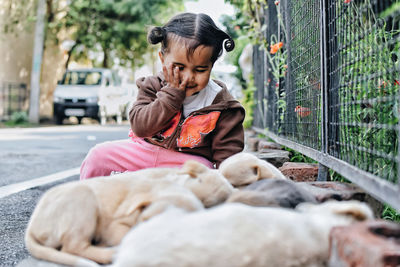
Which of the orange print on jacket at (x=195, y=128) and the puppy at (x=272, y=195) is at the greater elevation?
the orange print on jacket at (x=195, y=128)

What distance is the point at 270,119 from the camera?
17.3ft

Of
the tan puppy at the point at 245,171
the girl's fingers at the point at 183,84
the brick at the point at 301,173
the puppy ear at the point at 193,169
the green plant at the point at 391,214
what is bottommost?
the green plant at the point at 391,214

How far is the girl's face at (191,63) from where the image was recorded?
2457mm

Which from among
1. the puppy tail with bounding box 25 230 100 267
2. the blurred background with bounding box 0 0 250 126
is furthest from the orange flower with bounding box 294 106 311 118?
the blurred background with bounding box 0 0 250 126

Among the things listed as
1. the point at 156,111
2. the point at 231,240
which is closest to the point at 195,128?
the point at 156,111

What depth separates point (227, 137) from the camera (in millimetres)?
2793

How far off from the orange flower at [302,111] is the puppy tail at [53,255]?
205 cm

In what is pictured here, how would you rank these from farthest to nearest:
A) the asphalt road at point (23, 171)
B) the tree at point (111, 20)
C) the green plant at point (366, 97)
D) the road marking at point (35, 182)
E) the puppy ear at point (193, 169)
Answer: the tree at point (111, 20) → the road marking at point (35, 182) → the asphalt road at point (23, 171) → the green plant at point (366, 97) → the puppy ear at point (193, 169)

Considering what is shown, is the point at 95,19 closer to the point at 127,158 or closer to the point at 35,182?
the point at 35,182

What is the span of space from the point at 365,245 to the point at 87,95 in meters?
15.5

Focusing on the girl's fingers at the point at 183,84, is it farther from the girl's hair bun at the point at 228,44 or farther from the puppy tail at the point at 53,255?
the puppy tail at the point at 53,255

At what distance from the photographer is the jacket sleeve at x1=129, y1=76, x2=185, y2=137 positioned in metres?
2.52

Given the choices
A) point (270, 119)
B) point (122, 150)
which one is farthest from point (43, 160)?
point (122, 150)

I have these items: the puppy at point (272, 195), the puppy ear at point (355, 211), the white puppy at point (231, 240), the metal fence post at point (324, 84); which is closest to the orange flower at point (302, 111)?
the metal fence post at point (324, 84)
